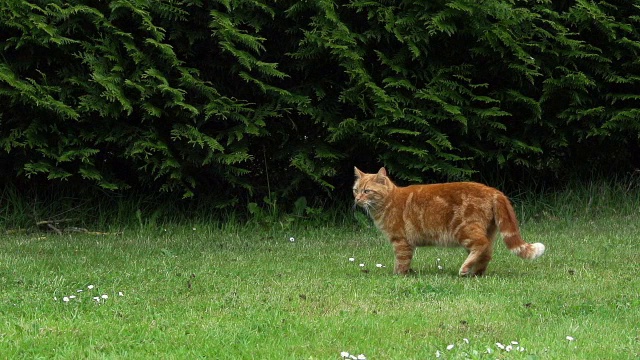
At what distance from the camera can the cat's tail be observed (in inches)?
278

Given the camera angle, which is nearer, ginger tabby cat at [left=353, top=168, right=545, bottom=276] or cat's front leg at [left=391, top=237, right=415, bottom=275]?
ginger tabby cat at [left=353, top=168, right=545, bottom=276]

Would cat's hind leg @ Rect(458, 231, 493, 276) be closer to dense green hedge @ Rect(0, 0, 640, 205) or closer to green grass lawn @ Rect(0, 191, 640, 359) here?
green grass lawn @ Rect(0, 191, 640, 359)

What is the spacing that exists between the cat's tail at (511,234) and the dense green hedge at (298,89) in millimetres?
3002

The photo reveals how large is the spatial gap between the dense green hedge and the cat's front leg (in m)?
2.66

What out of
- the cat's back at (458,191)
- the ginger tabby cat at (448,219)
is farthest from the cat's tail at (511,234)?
the cat's back at (458,191)

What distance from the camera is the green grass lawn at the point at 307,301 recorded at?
5.21 meters

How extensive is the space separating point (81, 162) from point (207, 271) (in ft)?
10.9

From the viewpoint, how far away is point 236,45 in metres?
10.3

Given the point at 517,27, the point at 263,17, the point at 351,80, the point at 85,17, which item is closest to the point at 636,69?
the point at 517,27

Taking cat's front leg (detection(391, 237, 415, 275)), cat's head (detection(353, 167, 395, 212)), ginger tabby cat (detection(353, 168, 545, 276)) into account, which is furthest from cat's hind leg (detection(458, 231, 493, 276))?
cat's head (detection(353, 167, 395, 212))

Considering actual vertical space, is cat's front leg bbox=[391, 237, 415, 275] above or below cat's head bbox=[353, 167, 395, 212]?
below

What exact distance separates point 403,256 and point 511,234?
3.34ft

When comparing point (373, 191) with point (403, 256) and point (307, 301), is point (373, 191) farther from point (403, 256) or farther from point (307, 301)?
point (307, 301)

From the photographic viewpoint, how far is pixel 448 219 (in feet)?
24.5
